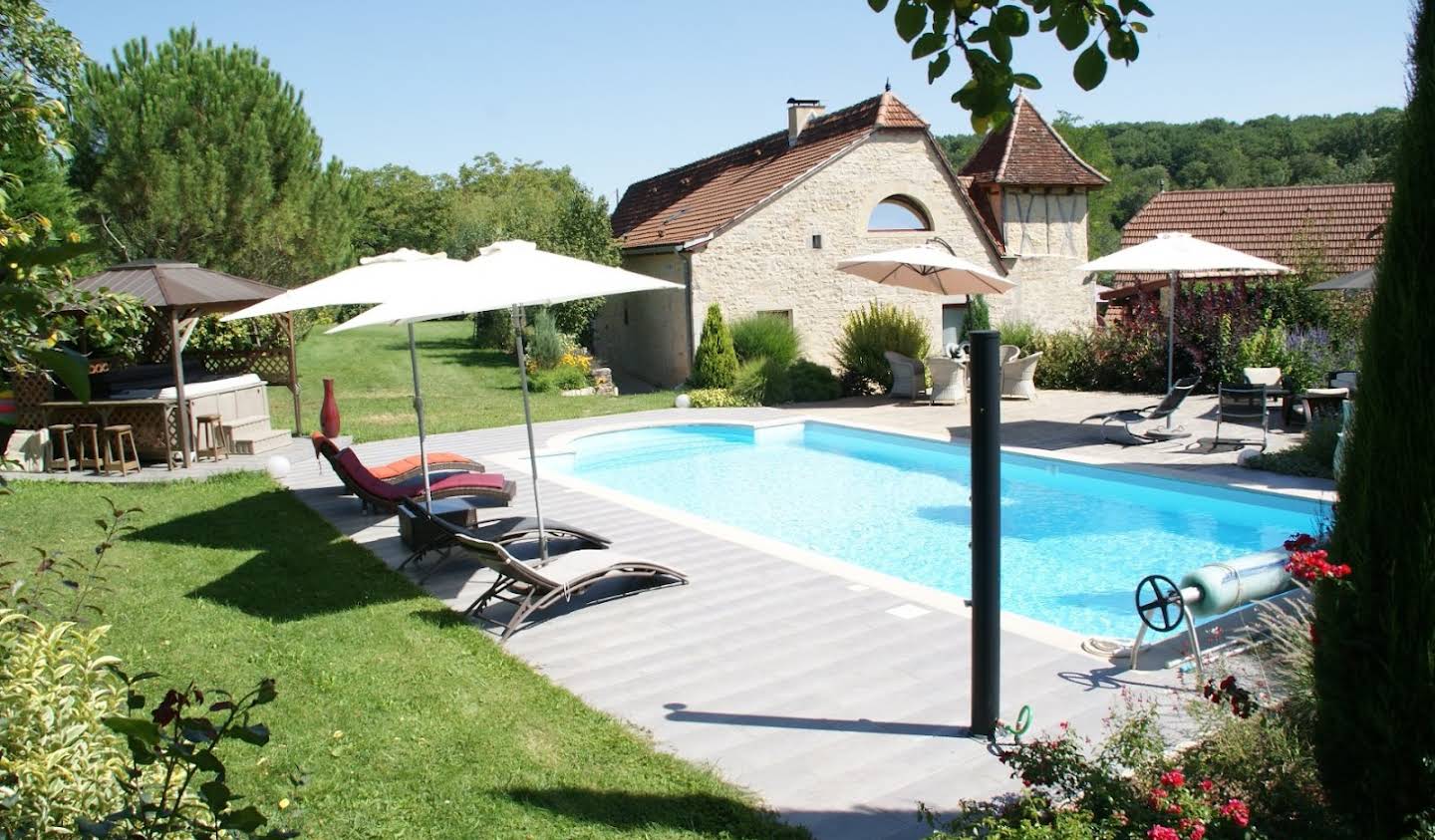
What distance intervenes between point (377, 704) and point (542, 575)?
180cm

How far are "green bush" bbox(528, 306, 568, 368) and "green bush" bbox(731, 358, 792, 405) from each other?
178 inches

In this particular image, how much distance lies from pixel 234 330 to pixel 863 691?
17.2m

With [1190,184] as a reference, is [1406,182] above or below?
below

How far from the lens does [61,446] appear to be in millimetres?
12906

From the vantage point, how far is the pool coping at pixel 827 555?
6.50m

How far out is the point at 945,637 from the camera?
6.34 metres

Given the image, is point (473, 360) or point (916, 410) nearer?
point (916, 410)

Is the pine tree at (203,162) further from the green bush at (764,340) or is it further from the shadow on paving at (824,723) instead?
the shadow on paving at (824,723)

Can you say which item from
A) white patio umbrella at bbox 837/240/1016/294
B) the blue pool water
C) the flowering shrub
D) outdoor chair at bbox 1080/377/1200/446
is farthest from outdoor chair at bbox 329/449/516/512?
white patio umbrella at bbox 837/240/1016/294

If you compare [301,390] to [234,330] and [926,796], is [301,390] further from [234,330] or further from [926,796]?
[926,796]

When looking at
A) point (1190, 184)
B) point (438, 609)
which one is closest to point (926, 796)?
point (438, 609)

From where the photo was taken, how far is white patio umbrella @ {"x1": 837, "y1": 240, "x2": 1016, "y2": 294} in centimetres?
1580

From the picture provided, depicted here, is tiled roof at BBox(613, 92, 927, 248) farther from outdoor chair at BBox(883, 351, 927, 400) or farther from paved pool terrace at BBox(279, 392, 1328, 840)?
paved pool terrace at BBox(279, 392, 1328, 840)

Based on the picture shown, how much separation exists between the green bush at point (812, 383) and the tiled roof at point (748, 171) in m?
3.43
